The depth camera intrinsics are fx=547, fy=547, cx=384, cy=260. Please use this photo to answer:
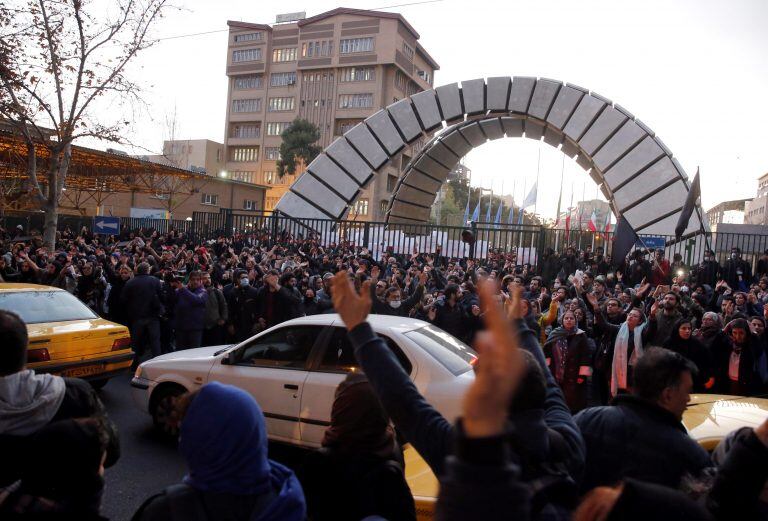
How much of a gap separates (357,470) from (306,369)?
10.9 feet

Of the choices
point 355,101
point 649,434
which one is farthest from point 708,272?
point 355,101

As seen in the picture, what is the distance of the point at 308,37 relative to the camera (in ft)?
234

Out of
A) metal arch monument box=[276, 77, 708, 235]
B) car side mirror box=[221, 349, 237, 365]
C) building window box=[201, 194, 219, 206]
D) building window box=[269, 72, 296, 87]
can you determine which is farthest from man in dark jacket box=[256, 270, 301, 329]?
building window box=[269, 72, 296, 87]

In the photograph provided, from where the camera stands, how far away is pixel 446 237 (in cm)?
1759

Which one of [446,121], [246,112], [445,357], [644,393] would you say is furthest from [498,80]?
[246,112]

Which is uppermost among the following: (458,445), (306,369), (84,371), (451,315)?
(458,445)

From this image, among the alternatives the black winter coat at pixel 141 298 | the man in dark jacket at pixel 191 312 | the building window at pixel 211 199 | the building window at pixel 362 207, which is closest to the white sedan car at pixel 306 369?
the man in dark jacket at pixel 191 312

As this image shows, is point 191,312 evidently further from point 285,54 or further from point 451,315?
point 285,54

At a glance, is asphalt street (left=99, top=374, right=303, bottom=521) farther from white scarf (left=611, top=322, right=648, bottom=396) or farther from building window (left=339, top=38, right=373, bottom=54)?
building window (left=339, top=38, right=373, bottom=54)

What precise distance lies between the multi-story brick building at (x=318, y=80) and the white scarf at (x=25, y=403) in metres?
62.3

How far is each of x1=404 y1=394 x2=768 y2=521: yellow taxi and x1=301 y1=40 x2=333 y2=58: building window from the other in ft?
235

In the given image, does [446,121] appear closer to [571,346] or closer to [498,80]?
[498,80]

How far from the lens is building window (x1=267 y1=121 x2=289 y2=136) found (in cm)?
7444

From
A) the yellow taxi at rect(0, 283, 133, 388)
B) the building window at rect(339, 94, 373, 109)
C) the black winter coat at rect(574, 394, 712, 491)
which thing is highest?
the building window at rect(339, 94, 373, 109)
